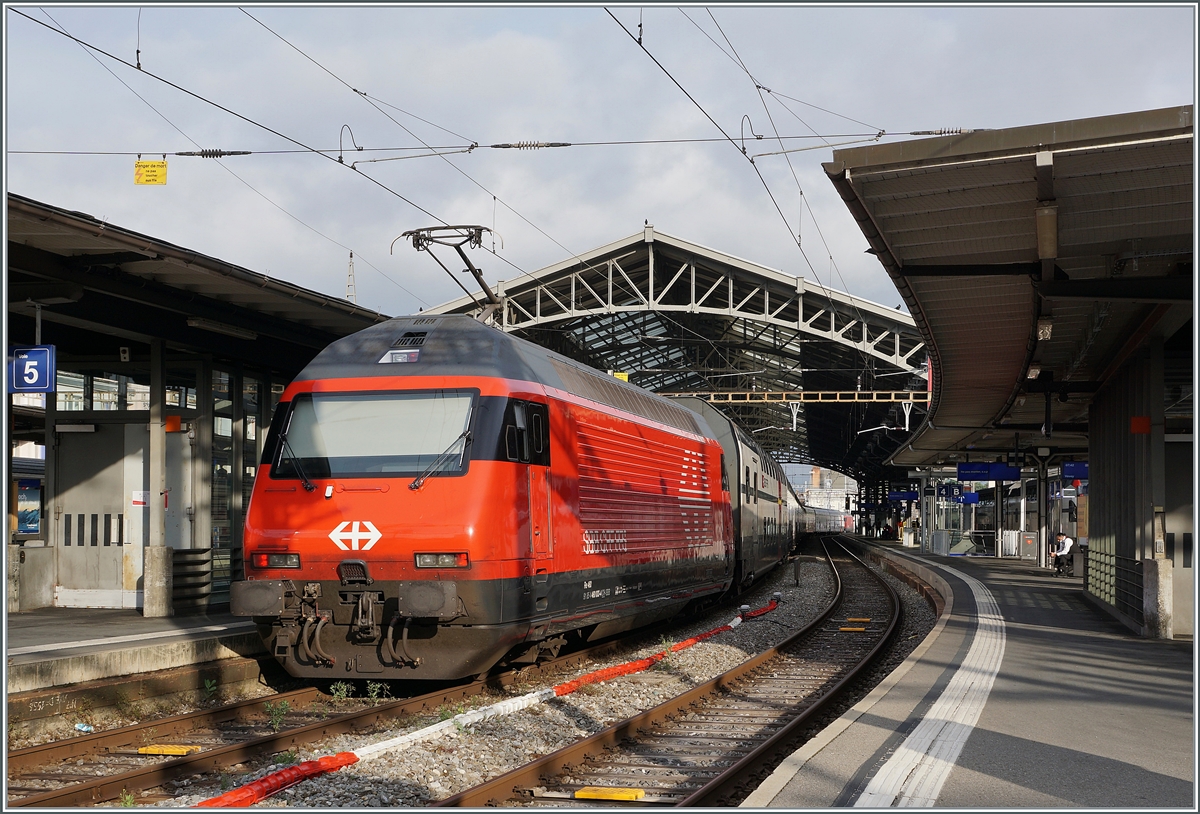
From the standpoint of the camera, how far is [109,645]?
10586mm

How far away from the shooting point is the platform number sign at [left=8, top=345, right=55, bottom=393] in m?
10.6

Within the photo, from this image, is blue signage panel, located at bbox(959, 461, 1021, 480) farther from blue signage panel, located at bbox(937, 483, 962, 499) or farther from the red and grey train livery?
the red and grey train livery

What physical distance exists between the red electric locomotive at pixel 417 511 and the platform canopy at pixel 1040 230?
3.72m

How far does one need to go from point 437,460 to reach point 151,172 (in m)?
7.15

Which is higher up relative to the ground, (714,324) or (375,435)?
(714,324)

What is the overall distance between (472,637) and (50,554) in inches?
335

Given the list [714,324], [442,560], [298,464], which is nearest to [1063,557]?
[714,324]

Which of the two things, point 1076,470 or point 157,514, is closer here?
point 157,514

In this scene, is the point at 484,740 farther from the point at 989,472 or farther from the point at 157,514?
the point at 989,472

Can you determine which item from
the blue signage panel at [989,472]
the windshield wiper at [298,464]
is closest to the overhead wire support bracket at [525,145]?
the windshield wiper at [298,464]

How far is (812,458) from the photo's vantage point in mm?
85750

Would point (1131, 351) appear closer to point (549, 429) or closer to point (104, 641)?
point (549, 429)

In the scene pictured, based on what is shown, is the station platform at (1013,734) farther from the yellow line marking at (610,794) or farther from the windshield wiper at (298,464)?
the windshield wiper at (298,464)

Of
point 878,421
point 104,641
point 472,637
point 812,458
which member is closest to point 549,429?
point 472,637
